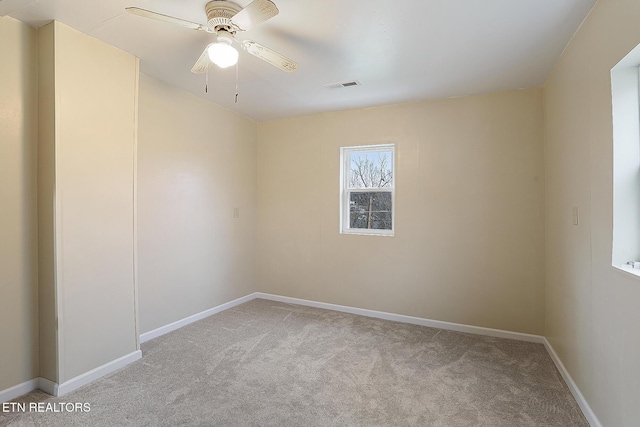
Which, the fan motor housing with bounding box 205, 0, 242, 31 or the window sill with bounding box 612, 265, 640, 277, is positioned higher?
the fan motor housing with bounding box 205, 0, 242, 31

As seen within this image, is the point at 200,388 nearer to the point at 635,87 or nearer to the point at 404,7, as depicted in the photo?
the point at 404,7

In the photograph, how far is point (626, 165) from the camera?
1.70 metres

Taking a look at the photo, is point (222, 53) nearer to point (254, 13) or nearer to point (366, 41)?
point (254, 13)

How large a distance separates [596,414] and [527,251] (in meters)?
1.66

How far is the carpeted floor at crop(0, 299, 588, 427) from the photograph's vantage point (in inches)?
80.4

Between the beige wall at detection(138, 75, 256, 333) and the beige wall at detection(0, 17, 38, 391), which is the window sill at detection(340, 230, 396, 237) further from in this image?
the beige wall at detection(0, 17, 38, 391)

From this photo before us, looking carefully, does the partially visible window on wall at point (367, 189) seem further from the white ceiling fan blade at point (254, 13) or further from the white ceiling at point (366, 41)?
the white ceiling fan blade at point (254, 13)

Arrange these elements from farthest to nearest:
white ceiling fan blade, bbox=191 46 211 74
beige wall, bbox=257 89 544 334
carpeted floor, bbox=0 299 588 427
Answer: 1. beige wall, bbox=257 89 544 334
2. white ceiling fan blade, bbox=191 46 211 74
3. carpeted floor, bbox=0 299 588 427

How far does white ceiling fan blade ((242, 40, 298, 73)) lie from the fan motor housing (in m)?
0.15

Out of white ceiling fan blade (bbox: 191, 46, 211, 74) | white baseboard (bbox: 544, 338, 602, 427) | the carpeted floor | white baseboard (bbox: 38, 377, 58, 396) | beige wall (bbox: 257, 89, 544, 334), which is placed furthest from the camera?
beige wall (bbox: 257, 89, 544, 334)

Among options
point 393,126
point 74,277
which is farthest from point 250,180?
point 74,277

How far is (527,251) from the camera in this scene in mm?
3291

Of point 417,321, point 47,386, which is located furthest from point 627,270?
point 47,386

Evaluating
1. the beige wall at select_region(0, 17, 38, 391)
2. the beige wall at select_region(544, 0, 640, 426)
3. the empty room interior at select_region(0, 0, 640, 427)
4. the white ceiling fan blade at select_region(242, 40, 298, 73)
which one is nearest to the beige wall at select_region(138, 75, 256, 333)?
the empty room interior at select_region(0, 0, 640, 427)
